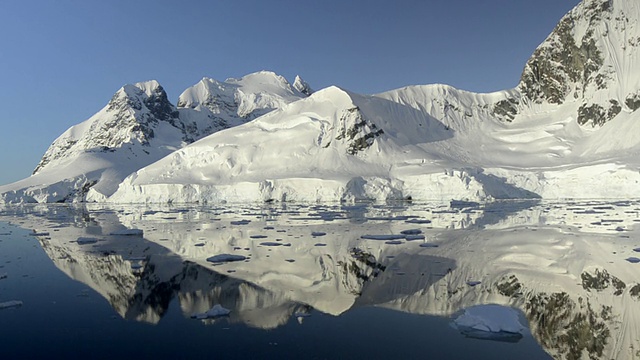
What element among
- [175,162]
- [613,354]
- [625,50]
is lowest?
[613,354]

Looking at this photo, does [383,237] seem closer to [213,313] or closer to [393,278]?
[393,278]

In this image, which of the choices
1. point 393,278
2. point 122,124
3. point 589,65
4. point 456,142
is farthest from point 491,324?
point 122,124

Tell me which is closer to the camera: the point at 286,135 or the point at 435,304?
the point at 435,304

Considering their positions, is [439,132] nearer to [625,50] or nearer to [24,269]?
[625,50]

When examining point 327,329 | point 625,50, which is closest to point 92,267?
point 327,329

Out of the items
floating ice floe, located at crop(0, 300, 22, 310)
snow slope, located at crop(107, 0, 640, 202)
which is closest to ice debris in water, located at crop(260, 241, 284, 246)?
floating ice floe, located at crop(0, 300, 22, 310)

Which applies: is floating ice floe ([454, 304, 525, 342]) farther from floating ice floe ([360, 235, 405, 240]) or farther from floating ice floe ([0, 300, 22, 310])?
floating ice floe ([360, 235, 405, 240])
